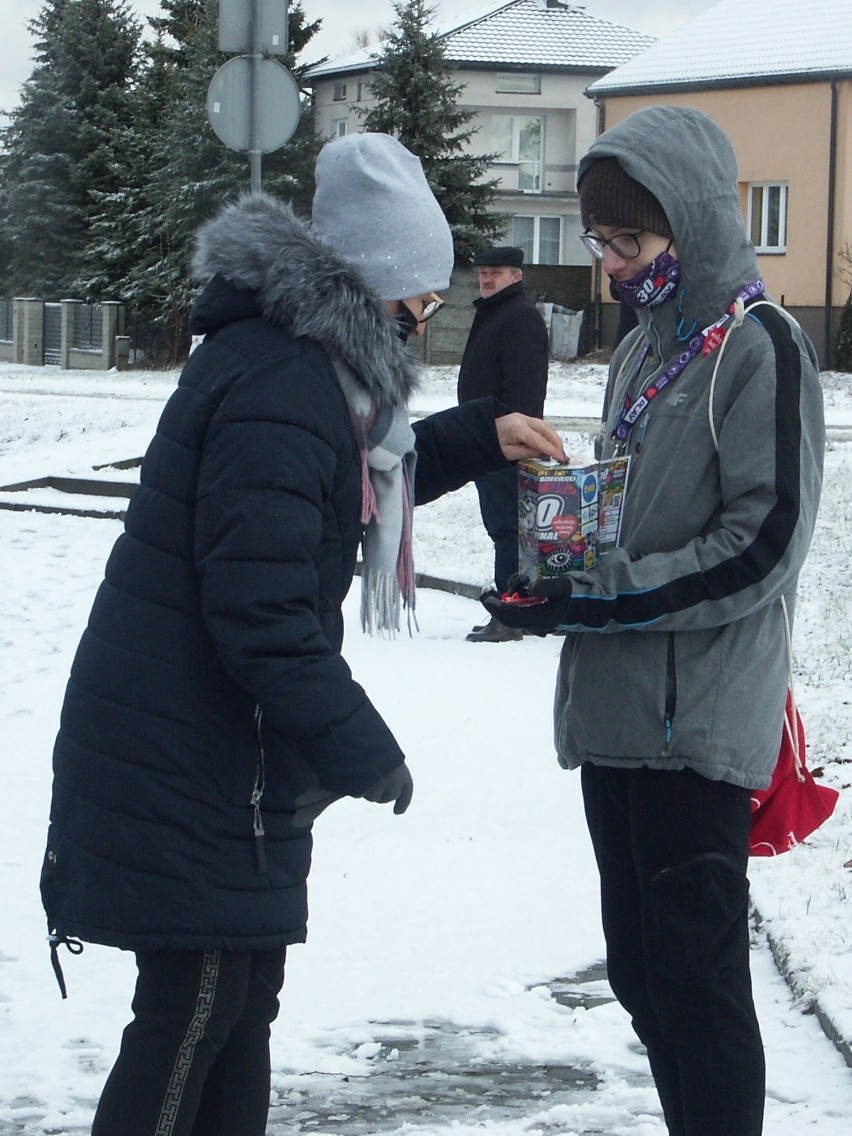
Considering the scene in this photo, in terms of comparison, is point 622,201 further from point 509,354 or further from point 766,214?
point 766,214

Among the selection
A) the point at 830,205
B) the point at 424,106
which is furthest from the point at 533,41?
the point at 830,205

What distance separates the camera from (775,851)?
9.16 ft

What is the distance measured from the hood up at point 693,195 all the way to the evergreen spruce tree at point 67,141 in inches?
1456

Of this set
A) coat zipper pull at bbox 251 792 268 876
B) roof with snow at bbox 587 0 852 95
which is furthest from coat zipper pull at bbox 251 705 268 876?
roof with snow at bbox 587 0 852 95

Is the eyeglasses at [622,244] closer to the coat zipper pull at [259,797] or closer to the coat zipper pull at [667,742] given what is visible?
the coat zipper pull at [667,742]

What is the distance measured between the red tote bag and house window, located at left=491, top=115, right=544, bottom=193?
43.2 metres

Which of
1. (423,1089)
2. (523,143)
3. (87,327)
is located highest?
(523,143)

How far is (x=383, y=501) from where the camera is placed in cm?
263

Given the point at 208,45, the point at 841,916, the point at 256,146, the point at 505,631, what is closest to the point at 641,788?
the point at 841,916

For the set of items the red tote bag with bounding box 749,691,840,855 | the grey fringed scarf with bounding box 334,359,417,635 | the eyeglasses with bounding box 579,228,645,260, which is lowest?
the red tote bag with bounding box 749,691,840,855

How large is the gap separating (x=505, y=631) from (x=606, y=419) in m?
4.56

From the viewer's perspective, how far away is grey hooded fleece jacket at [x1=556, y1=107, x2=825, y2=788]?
2.55 meters

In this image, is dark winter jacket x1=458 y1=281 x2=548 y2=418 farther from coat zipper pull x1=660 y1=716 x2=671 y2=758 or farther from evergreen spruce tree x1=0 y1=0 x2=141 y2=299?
evergreen spruce tree x1=0 y1=0 x2=141 y2=299

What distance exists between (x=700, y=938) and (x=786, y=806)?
1.00 feet
